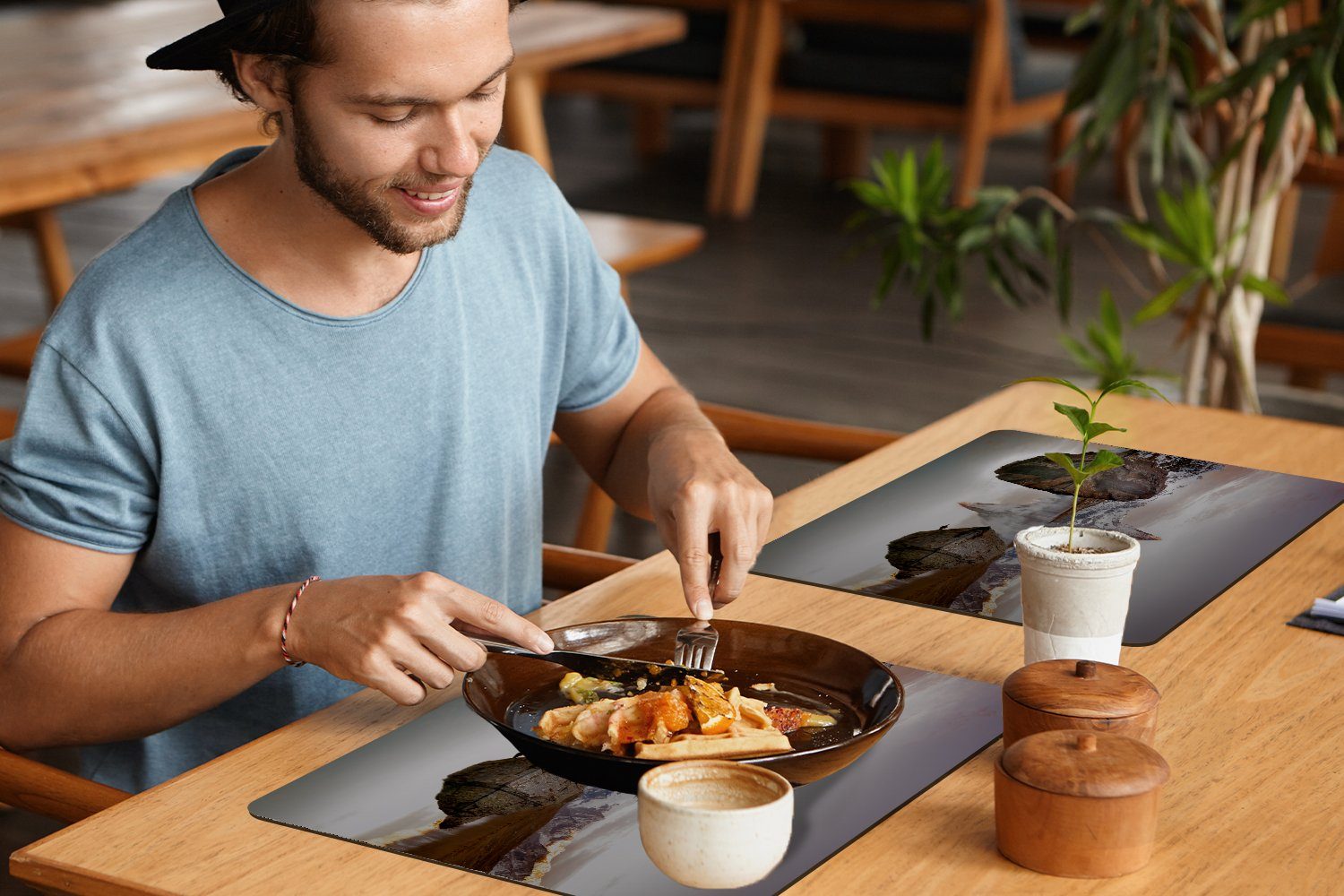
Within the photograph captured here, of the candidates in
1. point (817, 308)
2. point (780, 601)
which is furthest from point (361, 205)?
point (817, 308)

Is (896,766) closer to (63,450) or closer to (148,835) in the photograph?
(148,835)

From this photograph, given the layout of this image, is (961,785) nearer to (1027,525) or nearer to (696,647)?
(696,647)

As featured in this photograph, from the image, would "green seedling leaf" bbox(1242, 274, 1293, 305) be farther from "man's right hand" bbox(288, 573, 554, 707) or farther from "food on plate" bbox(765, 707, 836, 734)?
"man's right hand" bbox(288, 573, 554, 707)

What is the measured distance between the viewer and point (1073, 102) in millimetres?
2729

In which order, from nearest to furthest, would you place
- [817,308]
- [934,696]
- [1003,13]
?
[934,696]
[817,308]
[1003,13]

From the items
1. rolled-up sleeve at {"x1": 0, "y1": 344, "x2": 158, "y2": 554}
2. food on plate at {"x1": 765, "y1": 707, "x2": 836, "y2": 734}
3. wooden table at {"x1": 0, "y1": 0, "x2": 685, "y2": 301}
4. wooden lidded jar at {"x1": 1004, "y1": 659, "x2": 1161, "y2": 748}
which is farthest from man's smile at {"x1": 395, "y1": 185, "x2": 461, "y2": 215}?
wooden table at {"x1": 0, "y1": 0, "x2": 685, "y2": 301}

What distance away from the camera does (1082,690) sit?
1.03m

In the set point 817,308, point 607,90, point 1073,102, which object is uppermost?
point 1073,102

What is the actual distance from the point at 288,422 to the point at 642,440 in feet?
1.31

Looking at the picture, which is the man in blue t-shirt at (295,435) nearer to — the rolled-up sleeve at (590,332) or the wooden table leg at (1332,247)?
the rolled-up sleeve at (590,332)

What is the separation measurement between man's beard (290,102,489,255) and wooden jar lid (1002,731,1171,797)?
0.65 metres

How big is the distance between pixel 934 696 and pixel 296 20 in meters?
0.68

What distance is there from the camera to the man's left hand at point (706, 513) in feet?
4.33

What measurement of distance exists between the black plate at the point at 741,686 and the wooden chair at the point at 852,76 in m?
4.53
